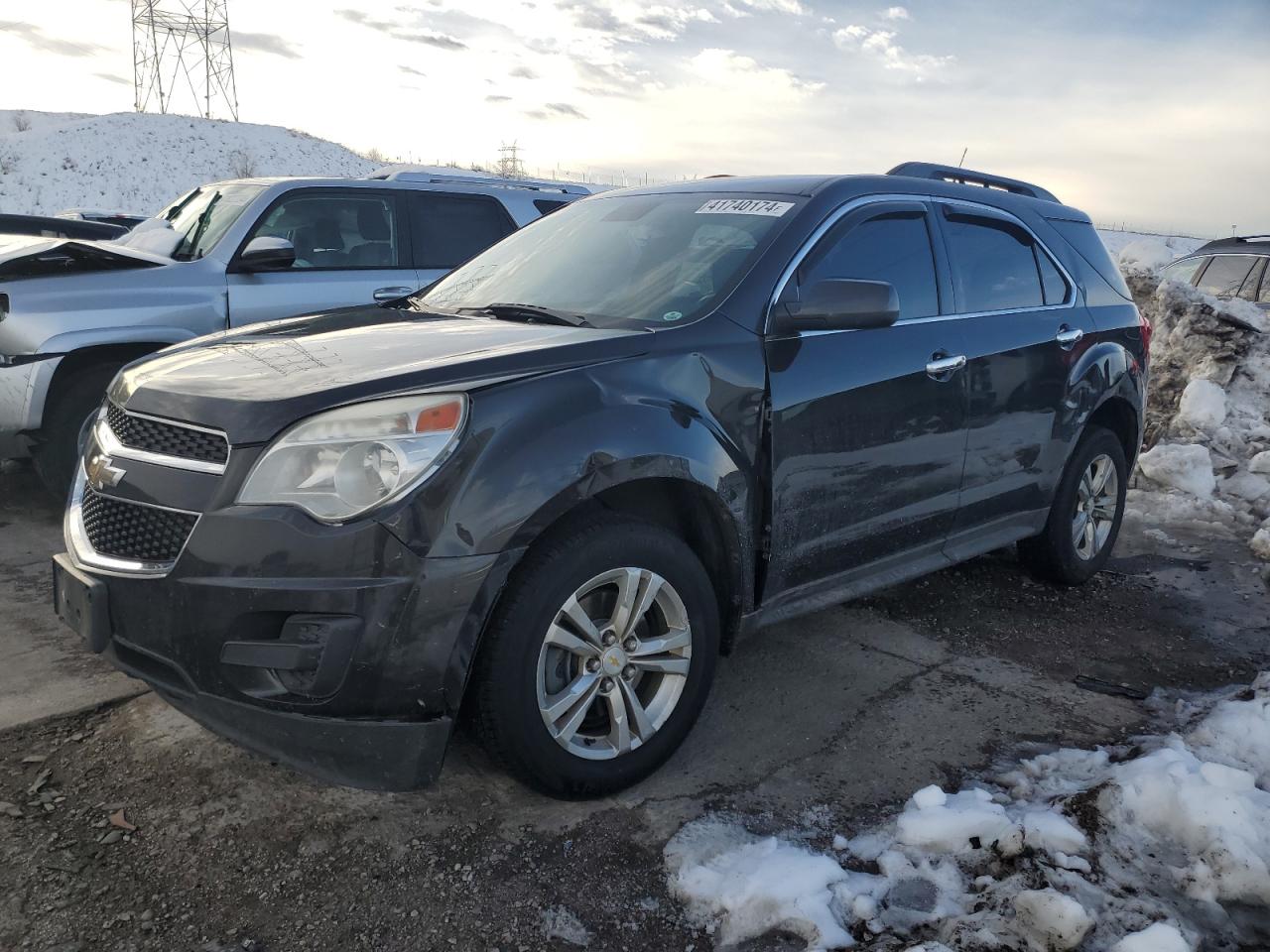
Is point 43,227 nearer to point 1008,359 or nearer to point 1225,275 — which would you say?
point 1008,359

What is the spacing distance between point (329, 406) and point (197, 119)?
54.7 m

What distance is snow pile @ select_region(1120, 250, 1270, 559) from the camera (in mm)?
6687

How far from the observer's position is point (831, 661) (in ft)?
13.2

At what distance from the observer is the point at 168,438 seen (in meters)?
2.65

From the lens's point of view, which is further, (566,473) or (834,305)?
(834,305)

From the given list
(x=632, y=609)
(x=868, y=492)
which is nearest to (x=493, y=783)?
(x=632, y=609)

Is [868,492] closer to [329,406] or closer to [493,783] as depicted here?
[493,783]

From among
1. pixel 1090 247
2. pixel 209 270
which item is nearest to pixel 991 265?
→ pixel 1090 247

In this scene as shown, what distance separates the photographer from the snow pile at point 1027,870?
7.64 ft

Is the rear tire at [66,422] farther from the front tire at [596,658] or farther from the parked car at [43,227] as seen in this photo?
the parked car at [43,227]

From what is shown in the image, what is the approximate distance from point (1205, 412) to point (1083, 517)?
12.4 feet

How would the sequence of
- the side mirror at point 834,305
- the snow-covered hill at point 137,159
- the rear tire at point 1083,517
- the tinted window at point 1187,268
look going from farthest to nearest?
the snow-covered hill at point 137,159 → the tinted window at point 1187,268 → the rear tire at point 1083,517 → the side mirror at point 834,305

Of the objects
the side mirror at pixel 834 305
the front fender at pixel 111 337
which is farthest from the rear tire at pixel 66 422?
the side mirror at pixel 834 305

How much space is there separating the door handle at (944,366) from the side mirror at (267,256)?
142 inches
